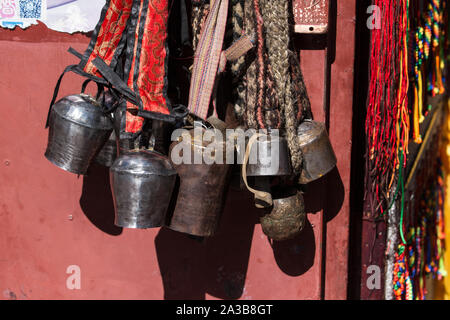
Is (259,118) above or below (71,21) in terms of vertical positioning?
below

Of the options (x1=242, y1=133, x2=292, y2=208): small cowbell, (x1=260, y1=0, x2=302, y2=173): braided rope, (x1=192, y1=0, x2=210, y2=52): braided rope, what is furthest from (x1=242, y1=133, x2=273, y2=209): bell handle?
(x1=192, y1=0, x2=210, y2=52): braided rope

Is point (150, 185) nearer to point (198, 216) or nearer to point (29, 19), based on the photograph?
point (198, 216)

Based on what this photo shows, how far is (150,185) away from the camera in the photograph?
1938 millimetres

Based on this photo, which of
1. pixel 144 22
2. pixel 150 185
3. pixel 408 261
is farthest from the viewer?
pixel 408 261

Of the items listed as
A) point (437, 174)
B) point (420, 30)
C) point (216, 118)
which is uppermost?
point (420, 30)

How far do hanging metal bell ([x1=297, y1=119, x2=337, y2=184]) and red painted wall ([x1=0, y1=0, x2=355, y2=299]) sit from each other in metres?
0.19

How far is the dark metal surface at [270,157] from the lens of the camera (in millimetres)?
2014

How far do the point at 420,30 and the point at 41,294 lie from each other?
228cm

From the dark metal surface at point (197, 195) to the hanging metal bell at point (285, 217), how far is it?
0.24 m

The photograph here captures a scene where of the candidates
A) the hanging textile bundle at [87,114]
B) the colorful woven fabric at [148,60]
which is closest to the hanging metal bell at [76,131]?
the hanging textile bundle at [87,114]

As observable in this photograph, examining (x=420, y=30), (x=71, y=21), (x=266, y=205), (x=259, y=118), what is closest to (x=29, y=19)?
(x=71, y=21)

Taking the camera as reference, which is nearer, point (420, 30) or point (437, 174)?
point (420, 30)

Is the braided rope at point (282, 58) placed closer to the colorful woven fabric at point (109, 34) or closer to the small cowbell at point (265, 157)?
the small cowbell at point (265, 157)

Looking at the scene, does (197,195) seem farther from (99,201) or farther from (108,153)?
(99,201)
